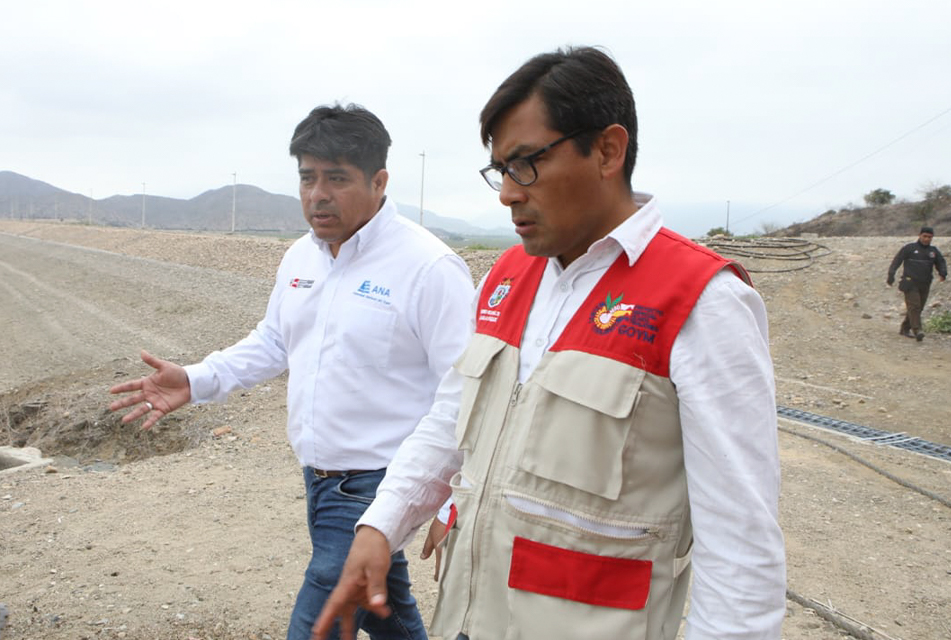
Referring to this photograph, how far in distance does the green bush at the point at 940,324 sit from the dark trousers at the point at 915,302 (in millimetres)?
544

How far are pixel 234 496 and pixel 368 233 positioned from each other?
145 inches

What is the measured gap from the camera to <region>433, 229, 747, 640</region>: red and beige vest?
1442 millimetres

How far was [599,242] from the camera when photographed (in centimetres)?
160

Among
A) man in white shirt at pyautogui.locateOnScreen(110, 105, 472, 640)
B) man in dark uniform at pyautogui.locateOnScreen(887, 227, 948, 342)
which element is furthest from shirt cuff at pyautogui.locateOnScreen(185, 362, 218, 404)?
man in dark uniform at pyautogui.locateOnScreen(887, 227, 948, 342)

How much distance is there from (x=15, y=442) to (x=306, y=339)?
7515mm

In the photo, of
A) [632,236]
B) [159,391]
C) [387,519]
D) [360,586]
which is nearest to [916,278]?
[159,391]

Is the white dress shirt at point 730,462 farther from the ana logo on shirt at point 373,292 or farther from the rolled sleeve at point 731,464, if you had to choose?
the ana logo on shirt at point 373,292

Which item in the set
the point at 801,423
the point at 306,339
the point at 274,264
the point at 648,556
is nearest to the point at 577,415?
the point at 648,556

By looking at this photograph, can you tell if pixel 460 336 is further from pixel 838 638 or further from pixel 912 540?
pixel 912 540

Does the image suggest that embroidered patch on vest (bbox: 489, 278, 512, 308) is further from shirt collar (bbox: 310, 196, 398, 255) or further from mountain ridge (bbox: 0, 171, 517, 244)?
mountain ridge (bbox: 0, 171, 517, 244)

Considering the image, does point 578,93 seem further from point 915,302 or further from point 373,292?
point 915,302

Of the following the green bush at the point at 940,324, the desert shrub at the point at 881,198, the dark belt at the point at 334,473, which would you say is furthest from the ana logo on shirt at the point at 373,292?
the desert shrub at the point at 881,198

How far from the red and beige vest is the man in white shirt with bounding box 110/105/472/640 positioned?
996 mm

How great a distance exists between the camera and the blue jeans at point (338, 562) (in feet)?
7.82
